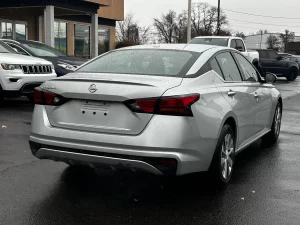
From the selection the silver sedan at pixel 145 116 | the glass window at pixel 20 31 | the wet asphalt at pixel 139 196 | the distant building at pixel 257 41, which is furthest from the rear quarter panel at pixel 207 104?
the distant building at pixel 257 41

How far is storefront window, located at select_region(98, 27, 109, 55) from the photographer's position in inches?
1126

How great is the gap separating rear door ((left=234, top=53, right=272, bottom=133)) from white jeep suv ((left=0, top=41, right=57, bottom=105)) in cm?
546

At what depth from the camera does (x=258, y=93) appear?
225 inches

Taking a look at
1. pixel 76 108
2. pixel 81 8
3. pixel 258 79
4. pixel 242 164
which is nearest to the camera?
pixel 76 108

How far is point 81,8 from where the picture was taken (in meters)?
20.0

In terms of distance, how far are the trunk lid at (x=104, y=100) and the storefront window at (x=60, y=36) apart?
21.2m

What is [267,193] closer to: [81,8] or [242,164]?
[242,164]

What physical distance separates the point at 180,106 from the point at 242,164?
2.25 meters

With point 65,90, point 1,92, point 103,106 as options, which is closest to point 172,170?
point 103,106

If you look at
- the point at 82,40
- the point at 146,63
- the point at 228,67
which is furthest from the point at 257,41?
the point at 146,63

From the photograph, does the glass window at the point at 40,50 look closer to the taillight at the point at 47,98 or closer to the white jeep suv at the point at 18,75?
the white jeep suv at the point at 18,75

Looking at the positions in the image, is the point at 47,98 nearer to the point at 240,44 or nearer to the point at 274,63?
the point at 240,44

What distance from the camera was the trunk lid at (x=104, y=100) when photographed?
378 cm

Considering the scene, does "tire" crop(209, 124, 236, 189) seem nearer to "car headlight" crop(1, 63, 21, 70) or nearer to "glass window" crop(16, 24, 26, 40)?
"car headlight" crop(1, 63, 21, 70)
